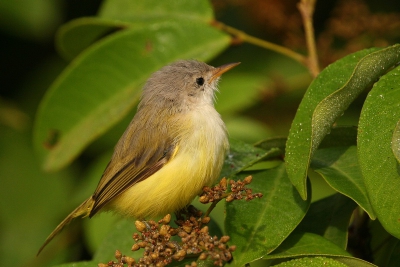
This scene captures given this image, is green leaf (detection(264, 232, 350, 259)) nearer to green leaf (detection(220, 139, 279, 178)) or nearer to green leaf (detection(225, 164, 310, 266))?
green leaf (detection(225, 164, 310, 266))

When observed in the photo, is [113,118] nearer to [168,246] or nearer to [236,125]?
[236,125]

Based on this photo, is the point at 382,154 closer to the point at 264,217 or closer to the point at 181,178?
the point at 264,217

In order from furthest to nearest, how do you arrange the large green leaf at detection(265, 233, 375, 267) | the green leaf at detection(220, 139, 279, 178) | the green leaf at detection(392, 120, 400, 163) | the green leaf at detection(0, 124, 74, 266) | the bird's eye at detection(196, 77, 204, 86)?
the green leaf at detection(0, 124, 74, 266), the bird's eye at detection(196, 77, 204, 86), the green leaf at detection(220, 139, 279, 178), the large green leaf at detection(265, 233, 375, 267), the green leaf at detection(392, 120, 400, 163)

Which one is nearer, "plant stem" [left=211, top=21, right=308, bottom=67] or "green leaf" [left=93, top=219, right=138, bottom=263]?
"green leaf" [left=93, top=219, right=138, bottom=263]

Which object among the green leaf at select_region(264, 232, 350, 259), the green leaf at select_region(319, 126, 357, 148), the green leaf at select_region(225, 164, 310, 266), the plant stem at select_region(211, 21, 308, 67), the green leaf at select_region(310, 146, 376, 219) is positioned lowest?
the green leaf at select_region(264, 232, 350, 259)

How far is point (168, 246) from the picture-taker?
2.15 meters

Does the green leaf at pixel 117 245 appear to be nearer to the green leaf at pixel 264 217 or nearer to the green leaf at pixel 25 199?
the green leaf at pixel 264 217

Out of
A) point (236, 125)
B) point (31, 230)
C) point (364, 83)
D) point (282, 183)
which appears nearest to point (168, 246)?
point (282, 183)

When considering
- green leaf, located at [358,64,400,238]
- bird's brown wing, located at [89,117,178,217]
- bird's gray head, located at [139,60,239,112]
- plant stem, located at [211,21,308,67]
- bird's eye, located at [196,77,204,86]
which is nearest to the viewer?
green leaf, located at [358,64,400,238]

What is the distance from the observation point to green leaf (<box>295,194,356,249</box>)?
237 centimetres

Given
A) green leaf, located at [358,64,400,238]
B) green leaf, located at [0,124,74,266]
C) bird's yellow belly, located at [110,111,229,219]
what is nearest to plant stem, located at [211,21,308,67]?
bird's yellow belly, located at [110,111,229,219]

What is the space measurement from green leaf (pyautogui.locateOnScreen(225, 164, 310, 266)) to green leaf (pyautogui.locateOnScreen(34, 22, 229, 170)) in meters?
1.15

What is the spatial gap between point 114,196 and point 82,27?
1220 mm

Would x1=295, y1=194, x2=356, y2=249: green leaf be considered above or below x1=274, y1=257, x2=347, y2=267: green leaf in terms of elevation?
below
